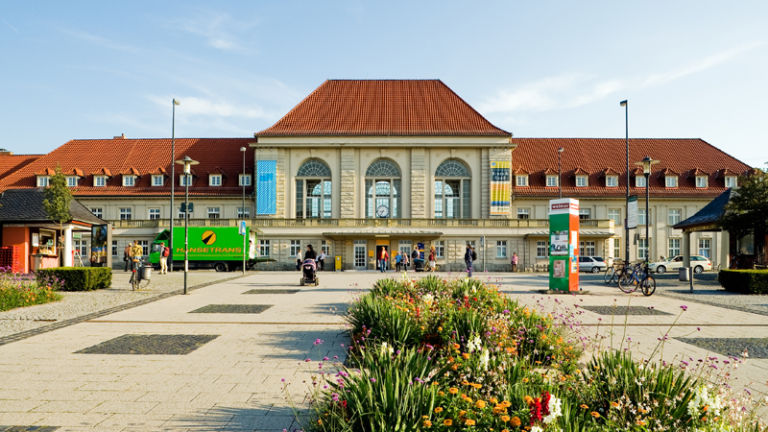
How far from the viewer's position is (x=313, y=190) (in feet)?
165

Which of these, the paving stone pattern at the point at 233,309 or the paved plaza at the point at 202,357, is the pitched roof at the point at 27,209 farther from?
the paving stone pattern at the point at 233,309

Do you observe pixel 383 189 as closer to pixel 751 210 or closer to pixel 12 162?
pixel 751 210

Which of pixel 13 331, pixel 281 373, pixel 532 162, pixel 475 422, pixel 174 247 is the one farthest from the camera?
pixel 532 162

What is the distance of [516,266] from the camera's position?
146ft

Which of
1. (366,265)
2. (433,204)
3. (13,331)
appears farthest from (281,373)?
(433,204)

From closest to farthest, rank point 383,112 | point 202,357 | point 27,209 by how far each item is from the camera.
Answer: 1. point 202,357
2. point 27,209
3. point 383,112

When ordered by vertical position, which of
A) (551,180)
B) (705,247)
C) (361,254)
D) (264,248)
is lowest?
(361,254)

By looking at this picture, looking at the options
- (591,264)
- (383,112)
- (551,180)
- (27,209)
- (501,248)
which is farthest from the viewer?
(551,180)

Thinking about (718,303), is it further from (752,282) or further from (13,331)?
(13,331)

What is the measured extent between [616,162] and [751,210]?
28.7 metres

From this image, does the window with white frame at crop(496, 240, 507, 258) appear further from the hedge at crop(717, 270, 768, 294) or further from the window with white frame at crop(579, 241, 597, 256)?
the hedge at crop(717, 270, 768, 294)

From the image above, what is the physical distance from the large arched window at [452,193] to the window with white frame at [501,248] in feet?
15.7

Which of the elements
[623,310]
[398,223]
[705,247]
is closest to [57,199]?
[623,310]

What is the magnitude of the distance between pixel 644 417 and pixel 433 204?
46370 millimetres
